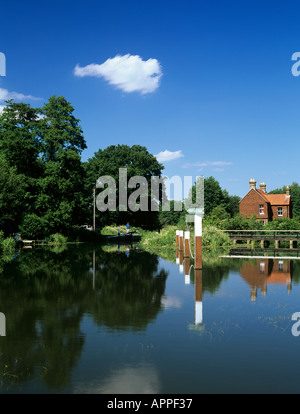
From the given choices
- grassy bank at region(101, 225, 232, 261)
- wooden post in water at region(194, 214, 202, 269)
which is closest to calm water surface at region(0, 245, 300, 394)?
wooden post in water at region(194, 214, 202, 269)

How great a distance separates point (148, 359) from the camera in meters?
6.57

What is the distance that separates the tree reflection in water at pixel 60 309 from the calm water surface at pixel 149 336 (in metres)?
0.03

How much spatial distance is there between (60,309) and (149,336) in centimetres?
341

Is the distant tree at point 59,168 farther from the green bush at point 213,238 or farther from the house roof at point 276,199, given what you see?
the house roof at point 276,199

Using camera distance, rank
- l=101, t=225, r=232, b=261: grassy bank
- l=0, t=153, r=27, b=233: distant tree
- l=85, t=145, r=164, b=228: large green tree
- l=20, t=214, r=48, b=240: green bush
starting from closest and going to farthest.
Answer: l=0, t=153, r=27, b=233: distant tree → l=101, t=225, r=232, b=261: grassy bank → l=20, t=214, r=48, b=240: green bush → l=85, t=145, r=164, b=228: large green tree

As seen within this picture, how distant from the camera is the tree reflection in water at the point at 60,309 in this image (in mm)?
6305

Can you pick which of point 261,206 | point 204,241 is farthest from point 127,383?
point 261,206

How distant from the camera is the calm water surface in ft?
18.7

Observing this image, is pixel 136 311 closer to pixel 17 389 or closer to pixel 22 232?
pixel 17 389

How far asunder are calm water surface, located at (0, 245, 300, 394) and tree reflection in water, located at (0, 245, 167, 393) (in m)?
0.03

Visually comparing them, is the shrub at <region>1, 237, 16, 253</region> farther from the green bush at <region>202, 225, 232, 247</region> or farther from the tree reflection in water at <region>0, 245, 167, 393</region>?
the green bush at <region>202, 225, 232, 247</region>

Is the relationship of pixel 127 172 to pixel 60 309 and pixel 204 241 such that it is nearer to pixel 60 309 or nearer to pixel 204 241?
pixel 204 241

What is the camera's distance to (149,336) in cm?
789

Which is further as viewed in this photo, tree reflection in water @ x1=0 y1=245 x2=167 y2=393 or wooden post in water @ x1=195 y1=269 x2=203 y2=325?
wooden post in water @ x1=195 y1=269 x2=203 y2=325
